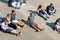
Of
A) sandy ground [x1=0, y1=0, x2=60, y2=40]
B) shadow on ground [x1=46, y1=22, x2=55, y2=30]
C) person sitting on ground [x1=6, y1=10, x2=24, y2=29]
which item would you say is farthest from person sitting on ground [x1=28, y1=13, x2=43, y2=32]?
shadow on ground [x1=46, y1=22, x2=55, y2=30]

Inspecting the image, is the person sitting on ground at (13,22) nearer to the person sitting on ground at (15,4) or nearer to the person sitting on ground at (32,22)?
the person sitting on ground at (32,22)

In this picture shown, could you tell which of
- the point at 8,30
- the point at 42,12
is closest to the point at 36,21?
the point at 42,12

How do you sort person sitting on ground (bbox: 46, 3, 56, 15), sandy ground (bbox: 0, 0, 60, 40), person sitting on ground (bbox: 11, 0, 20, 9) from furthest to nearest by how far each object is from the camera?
person sitting on ground (bbox: 46, 3, 56, 15) < person sitting on ground (bbox: 11, 0, 20, 9) < sandy ground (bbox: 0, 0, 60, 40)

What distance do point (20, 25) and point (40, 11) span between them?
306 centimetres

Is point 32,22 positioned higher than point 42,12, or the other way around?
point 42,12

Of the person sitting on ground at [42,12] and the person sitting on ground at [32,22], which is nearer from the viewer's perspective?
the person sitting on ground at [32,22]

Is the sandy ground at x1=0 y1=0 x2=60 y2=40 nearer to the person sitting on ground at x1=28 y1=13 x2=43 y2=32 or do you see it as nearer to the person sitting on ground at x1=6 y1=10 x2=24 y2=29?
the person sitting on ground at x1=28 y1=13 x2=43 y2=32

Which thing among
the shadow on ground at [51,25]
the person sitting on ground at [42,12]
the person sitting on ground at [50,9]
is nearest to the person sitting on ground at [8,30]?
the shadow on ground at [51,25]

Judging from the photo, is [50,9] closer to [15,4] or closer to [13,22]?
[15,4]

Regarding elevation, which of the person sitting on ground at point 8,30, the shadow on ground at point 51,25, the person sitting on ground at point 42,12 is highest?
the person sitting on ground at point 42,12

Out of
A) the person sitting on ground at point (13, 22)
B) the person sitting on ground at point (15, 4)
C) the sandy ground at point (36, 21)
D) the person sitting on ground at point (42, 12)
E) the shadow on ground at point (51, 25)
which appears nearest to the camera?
the sandy ground at point (36, 21)

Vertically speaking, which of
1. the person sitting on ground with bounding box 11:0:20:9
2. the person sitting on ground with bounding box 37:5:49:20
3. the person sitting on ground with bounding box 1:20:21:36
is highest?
the person sitting on ground with bounding box 11:0:20:9

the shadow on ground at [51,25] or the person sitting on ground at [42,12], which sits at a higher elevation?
the person sitting on ground at [42,12]

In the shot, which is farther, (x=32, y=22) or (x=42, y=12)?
(x=42, y=12)
